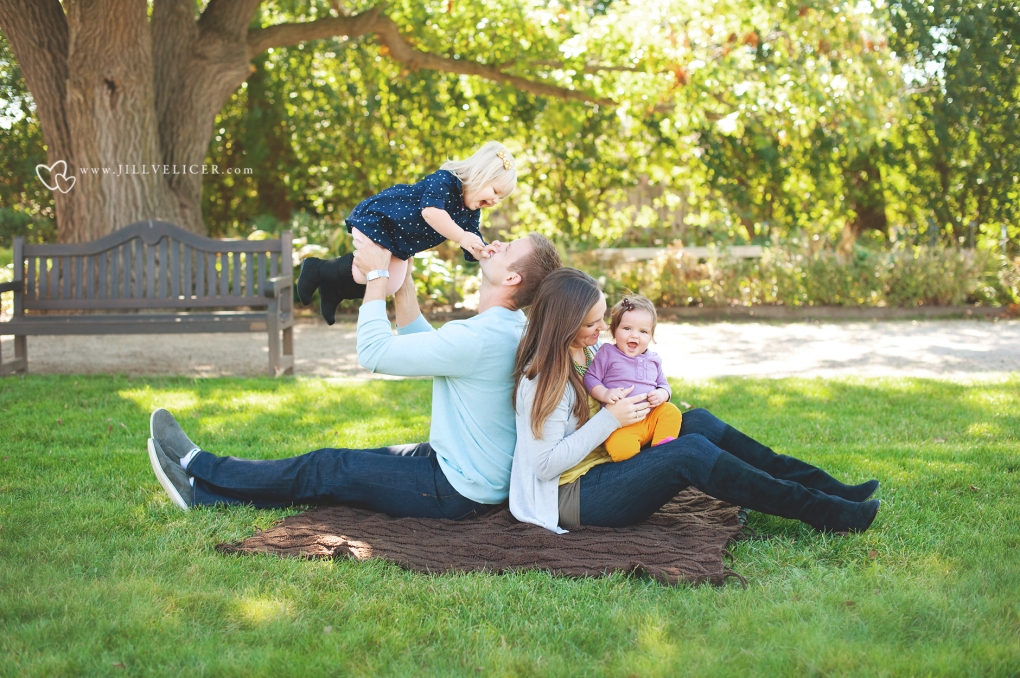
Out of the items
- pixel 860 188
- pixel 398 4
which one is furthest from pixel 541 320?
pixel 860 188

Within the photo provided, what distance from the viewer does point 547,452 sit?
312 centimetres

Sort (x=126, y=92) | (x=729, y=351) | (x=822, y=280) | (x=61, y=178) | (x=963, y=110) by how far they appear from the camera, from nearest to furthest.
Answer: (x=729, y=351) → (x=126, y=92) → (x=61, y=178) → (x=822, y=280) → (x=963, y=110)

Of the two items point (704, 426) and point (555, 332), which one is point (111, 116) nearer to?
point (555, 332)

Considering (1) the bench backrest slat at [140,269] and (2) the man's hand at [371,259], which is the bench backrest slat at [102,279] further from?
(2) the man's hand at [371,259]

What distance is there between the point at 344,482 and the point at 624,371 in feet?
3.94

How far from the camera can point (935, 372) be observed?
7.34 metres

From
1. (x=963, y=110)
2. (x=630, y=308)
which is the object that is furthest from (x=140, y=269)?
(x=963, y=110)

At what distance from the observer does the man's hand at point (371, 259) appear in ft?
11.9

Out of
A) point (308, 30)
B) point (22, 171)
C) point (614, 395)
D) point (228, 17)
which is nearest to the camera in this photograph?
point (614, 395)

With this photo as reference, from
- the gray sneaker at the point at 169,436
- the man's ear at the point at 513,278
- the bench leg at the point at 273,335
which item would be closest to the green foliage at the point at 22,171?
the bench leg at the point at 273,335

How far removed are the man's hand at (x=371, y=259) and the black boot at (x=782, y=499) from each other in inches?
61.1

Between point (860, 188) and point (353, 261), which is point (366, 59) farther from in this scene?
point (353, 261)

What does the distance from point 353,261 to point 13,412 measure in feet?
9.87

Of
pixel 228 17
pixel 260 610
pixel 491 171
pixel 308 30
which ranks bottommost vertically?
pixel 260 610
